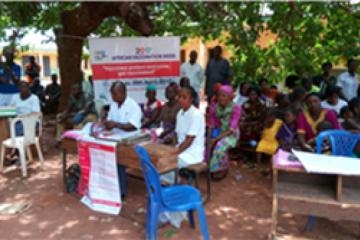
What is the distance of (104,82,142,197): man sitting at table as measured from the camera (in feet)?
13.8

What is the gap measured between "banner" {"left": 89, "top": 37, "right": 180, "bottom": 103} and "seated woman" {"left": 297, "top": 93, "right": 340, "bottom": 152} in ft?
9.30

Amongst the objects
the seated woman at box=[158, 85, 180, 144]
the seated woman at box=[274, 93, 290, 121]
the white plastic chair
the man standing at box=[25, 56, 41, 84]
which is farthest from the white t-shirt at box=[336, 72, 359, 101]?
the man standing at box=[25, 56, 41, 84]

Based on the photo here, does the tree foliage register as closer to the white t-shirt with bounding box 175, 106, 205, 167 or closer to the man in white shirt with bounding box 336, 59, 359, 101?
the man in white shirt with bounding box 336, 59, 359, 101

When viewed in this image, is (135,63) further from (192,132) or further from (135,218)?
(135,218)

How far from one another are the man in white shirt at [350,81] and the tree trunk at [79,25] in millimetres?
3749

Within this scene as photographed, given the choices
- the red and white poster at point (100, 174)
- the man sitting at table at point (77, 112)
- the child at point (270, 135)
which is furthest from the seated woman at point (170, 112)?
the man sitting at table at point (77, 112)

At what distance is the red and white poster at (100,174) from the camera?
12.4ft

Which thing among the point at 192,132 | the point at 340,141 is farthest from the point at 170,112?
the point at 340,141

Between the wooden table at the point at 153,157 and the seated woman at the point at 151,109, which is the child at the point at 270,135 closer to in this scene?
the seated woman at the point at 151,109

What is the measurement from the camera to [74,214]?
388 centimetres

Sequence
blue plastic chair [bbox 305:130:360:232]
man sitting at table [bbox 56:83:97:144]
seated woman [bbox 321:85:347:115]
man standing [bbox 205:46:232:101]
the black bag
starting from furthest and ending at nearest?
man standing [bbox 205:46:232:101] → man sitting at table [bbox 56:83:97:144] → seated woman [bbox 321:85:347:115] → the black bag → blue plastic chair [bbox 305:130:360:232]

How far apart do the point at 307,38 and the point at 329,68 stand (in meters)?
1.20

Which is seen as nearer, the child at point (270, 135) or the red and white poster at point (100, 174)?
the red and white poster at point (100, 174)

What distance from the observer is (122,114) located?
429cm
